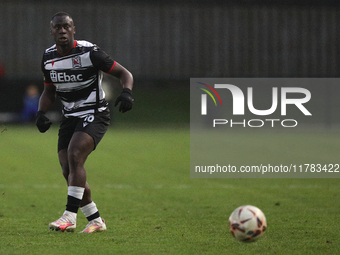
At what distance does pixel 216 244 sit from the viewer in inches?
230

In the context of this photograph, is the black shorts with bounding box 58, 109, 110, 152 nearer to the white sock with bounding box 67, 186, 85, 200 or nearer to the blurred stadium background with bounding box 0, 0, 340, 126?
the white sock with bounding box 67, 186, 85, 200

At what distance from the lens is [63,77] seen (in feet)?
21.1

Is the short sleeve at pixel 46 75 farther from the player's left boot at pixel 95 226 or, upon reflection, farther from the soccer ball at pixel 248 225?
the soccer ball at pixel 248 225

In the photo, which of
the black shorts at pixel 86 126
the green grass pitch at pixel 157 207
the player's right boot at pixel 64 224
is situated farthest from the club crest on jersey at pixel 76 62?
the green grass pitch at pixel 157 207

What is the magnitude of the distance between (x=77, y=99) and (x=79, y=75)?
0.29 m

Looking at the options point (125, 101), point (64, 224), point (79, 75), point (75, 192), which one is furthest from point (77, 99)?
point (64, 224)

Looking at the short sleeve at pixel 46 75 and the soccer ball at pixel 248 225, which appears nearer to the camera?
the soccer ball at pixel 248 225

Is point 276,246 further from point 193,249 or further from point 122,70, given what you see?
point 122,70

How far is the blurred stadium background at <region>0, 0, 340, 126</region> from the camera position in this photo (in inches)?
1581

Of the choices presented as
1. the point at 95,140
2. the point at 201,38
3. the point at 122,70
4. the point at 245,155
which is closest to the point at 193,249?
the point at 95,140

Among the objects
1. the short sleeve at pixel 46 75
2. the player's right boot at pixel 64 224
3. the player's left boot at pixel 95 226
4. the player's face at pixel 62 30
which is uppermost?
the player's face at pixel 62 30

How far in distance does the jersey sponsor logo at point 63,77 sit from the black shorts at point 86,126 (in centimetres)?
44

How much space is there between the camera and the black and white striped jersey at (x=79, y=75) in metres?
6.37

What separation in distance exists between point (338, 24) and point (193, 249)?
38148mm
